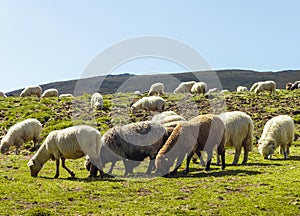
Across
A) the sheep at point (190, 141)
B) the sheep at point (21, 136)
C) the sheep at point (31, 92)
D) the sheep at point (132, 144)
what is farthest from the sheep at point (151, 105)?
the sheep at point (31, 92)

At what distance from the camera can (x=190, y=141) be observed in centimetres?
1625

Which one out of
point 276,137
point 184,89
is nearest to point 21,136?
point 276,137

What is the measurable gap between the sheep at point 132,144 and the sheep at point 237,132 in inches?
146

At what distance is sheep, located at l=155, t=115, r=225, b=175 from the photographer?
1579cm

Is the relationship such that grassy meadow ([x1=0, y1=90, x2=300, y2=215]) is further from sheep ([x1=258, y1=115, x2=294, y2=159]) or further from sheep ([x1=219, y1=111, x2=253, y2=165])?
sheep ([x1=219, y1=111, x2=253, y2=165])

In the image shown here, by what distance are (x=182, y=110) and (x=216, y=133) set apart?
19.8 meters

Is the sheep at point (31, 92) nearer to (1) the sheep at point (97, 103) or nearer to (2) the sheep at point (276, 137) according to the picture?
(1) the sheep at point (97, 103)

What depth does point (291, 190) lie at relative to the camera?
479 inches

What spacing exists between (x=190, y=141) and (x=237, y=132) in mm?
3810

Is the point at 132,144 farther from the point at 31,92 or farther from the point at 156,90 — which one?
the point at 31,92

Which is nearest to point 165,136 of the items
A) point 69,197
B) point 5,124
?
point 69,197

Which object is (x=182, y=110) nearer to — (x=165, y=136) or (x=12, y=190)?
(x=165, y=136)

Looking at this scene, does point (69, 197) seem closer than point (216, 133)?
Yes

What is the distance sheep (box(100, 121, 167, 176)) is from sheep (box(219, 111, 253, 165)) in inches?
146
